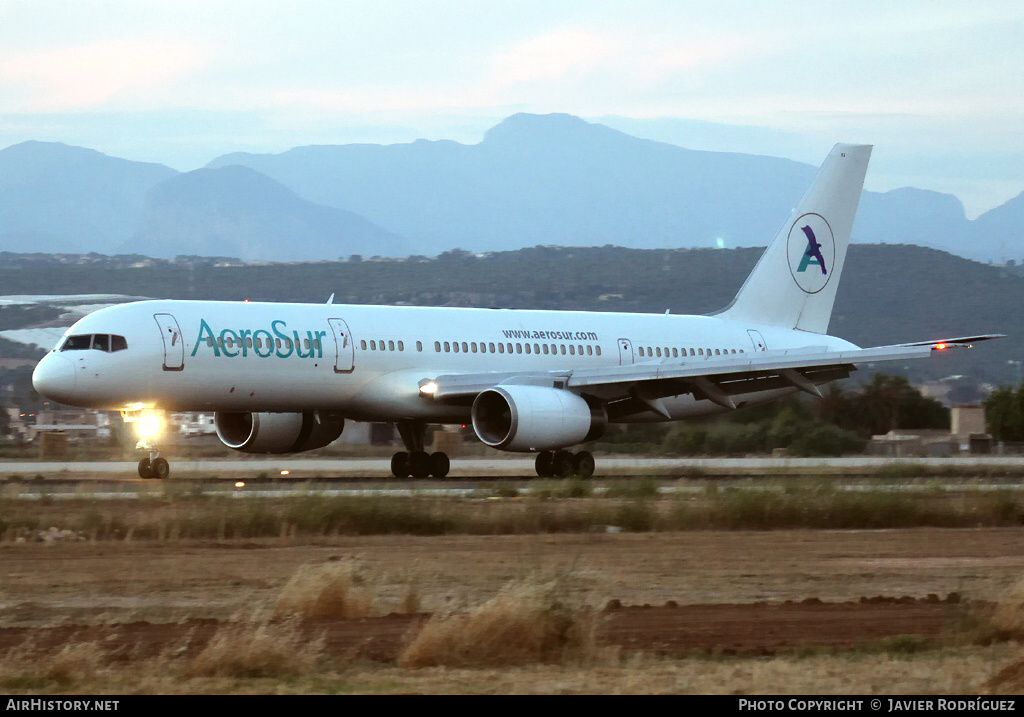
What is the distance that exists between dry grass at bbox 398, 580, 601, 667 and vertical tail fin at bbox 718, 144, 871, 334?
29053 millimetres

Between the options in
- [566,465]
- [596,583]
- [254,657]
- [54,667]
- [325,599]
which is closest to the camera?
[54,667]

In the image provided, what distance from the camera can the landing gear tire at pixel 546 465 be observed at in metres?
33.0

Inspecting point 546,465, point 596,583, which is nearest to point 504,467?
point 546,465

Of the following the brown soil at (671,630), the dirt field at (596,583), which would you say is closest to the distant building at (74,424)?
the dirt field at (596,583)

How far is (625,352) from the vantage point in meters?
36.5

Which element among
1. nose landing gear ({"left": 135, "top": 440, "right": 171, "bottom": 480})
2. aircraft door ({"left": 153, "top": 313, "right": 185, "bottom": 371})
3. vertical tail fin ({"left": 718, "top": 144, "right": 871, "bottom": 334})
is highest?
vertical tail fin ({"left": 718, "top": 144, "right": 871, "bottom": 334})

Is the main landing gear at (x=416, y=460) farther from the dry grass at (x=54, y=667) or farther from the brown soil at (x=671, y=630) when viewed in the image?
the dry grass at (x=54, y=667)

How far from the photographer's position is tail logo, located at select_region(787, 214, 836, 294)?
1582 inches

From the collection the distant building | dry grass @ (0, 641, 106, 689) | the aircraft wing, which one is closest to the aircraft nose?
the aircraft wing

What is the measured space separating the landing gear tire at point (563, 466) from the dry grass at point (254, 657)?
21.9 meters

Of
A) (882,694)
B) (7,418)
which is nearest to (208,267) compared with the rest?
(7,418)

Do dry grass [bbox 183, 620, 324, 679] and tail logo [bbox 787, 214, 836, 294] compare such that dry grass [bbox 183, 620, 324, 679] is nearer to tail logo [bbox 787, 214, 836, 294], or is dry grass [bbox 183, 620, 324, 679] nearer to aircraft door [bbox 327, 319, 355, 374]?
aircraft door [bbox 327, 319, 355, 374]

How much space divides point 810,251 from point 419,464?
12.7 metres

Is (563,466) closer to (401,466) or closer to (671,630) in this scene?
(401,466)
